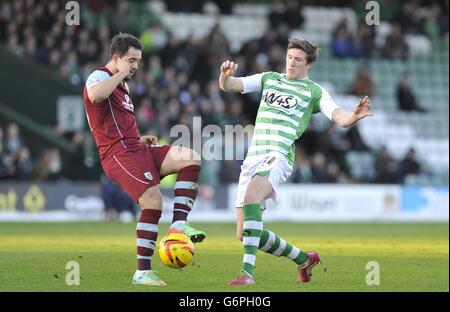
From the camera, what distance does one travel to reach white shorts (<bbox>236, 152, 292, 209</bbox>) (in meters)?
9.97

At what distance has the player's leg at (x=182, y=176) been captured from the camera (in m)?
10.4

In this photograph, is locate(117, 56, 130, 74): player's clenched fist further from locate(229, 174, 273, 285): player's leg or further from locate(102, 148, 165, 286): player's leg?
locate(229, 174, 273, 285): player's leg

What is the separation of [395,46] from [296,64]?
878 inches

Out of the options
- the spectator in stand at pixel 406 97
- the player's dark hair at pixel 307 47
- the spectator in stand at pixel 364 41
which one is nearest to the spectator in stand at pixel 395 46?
the spectator in stand at pixel 364 41

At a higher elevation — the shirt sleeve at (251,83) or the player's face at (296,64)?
the player's face at (296,64)

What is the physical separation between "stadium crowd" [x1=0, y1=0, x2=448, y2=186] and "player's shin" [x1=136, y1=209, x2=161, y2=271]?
47.0 ft

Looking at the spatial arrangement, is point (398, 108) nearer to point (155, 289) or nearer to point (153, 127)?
point (153, 127)

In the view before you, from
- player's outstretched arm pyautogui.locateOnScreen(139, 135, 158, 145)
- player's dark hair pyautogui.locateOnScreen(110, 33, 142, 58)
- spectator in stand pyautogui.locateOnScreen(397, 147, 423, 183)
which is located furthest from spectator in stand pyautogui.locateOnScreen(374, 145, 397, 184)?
player's dark hair pyautogui.locateOnScreen(110, 33, 142, 58)

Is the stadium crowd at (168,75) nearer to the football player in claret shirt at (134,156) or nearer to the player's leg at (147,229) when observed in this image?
the football player in claret shirt at (134,156)

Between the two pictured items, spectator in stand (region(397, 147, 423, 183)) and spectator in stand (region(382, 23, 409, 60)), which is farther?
spectator in stand (region(382, 23, 409, 60))

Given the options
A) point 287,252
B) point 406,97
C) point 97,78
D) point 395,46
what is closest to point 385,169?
point 406,97

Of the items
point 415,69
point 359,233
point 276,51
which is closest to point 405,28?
point 415,69

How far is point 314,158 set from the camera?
26.4m

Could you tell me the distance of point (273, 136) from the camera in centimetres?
1011
